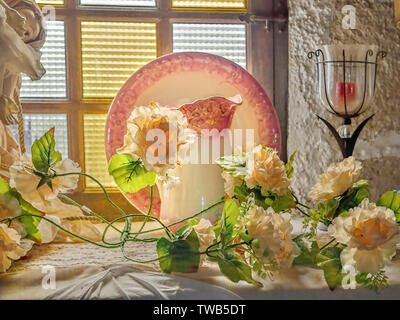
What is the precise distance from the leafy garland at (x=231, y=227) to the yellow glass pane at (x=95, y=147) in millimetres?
396

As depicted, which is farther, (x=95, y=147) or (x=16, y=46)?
(x=95, y=147)

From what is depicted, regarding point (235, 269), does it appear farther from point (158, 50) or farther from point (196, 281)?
point (158, 50)

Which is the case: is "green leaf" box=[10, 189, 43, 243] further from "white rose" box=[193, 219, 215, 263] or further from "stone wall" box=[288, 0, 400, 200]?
"stone wall" box=[288, 0, 400, 200]

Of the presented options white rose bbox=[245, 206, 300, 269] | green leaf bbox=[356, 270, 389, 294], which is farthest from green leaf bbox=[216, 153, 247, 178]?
green leaf bbox=[356, 270, 389, 294]

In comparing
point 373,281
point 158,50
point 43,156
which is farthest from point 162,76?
point 373,281

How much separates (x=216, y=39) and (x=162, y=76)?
0.96 feet

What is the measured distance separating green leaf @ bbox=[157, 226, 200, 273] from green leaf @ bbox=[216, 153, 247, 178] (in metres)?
0.12

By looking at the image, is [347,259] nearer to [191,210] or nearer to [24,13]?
[191,210]

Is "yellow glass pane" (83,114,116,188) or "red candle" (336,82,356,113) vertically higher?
"red candle" (336,82,356,113)

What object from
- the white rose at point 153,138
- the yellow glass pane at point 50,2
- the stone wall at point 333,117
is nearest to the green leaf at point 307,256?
the white rose at point 153,138

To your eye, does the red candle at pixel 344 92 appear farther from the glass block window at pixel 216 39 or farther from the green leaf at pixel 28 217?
the green leaf at pixel 28 217

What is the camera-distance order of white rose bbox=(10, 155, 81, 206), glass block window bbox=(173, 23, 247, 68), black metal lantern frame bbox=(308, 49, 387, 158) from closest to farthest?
white rose bbox=(10, 155, 81, 206)
black metal lantern frame bbox=(308, 49, 387, 158)
glass block window bbox=(173, 23, 247, 68)

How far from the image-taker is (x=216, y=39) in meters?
1.10

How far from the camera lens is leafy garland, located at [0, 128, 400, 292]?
1.78 feet
